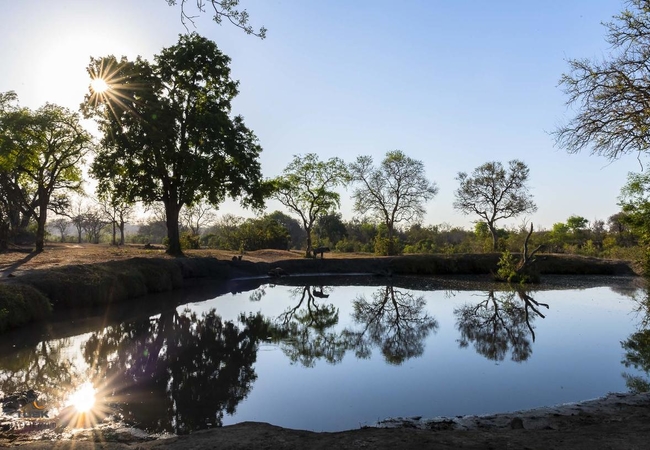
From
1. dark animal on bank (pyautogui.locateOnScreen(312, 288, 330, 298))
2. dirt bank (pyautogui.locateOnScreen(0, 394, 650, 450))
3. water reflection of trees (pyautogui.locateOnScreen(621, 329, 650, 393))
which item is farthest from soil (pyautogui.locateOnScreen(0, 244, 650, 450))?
dark animal on bank (pyautogui.locateOnScreen(312, 288, 330, 298))

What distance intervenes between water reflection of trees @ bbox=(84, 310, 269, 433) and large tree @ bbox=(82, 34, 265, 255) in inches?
520

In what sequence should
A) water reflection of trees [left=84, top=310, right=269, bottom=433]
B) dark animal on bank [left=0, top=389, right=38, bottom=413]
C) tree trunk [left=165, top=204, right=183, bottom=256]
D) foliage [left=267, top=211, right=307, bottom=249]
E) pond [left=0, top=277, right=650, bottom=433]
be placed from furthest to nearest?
foliage [left=267, top=211, right=307, bottom=249], tree trunk [left=165, top=204, right=183, bottom=256], pond [left=0, top=277, right=650, bottom=433], water reflection of trees [left=84, top=310, right=269, bottom=433], dark animal on bank [left=0, top=389, right=38, bottom=413]

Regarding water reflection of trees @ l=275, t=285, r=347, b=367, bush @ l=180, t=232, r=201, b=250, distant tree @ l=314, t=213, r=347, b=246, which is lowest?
water reflection of trees @ l=275, t=285, r=347, b=367

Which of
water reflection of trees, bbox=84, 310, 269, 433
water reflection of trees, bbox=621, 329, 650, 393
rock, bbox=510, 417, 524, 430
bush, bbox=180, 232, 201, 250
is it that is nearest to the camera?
rock, bbox=510, 417, 524, 430

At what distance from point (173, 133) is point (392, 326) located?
60.0 feet

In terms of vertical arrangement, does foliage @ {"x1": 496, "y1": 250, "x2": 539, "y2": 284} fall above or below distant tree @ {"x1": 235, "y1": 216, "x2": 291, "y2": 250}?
below

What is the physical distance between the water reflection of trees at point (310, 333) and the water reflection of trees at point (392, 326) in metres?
0.55

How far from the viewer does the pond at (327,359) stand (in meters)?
7.42

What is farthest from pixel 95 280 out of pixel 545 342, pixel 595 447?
pixel 595 447

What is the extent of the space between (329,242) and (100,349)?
44017mm

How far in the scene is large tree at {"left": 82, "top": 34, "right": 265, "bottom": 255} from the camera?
84.4ft

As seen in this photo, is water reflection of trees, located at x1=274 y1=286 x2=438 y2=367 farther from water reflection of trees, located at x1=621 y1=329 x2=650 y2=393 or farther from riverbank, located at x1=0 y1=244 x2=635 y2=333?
riverbank, located at x1=0 y1=244 x2=635 y2=333

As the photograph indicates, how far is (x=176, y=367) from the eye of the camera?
986 centimetres

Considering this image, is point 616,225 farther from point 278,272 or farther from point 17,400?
point 17,400
